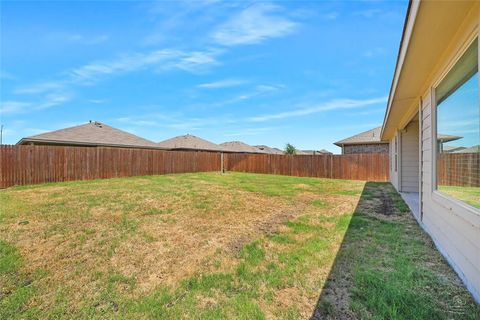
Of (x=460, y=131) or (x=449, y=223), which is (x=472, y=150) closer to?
(x=460, y=131)

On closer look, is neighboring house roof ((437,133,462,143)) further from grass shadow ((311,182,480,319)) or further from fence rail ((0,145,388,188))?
fence rail ((0,145,388,188))

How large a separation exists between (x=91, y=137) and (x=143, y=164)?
15.2ft

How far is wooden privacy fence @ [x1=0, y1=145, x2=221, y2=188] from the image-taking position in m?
9.62

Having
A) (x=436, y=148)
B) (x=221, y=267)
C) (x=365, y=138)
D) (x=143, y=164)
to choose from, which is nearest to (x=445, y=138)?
(x=436, y=148)

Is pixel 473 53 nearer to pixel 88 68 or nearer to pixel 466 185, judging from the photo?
pixel 466 185

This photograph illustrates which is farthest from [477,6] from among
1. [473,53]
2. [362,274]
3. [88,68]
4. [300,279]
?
[88,68]

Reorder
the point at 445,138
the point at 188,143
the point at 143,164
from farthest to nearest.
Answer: the point at 188,143 < the point at 143,164 < the point at 445,138

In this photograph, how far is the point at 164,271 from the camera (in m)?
2.86

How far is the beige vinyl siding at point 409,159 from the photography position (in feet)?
26.7

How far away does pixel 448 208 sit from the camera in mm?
2850

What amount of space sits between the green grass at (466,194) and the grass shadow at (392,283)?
2.61ft

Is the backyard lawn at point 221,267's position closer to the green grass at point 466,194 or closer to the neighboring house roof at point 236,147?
the green grass at point 466,194

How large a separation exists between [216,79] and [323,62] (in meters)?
7.53

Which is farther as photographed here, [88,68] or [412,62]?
[88,68]
